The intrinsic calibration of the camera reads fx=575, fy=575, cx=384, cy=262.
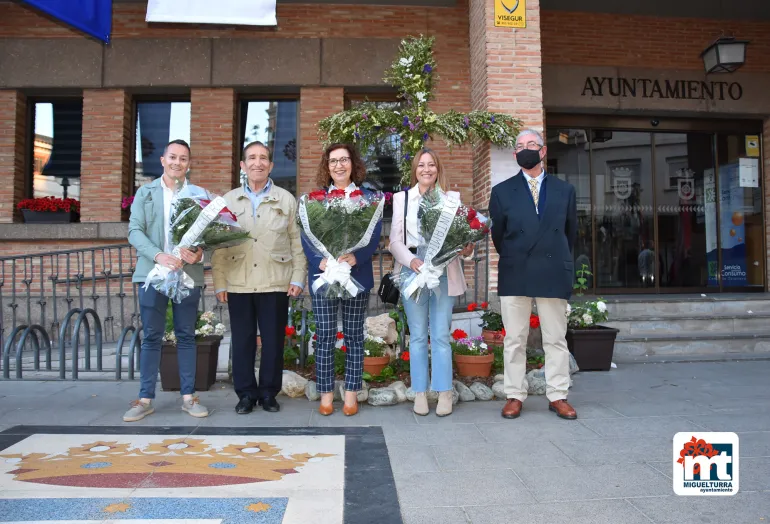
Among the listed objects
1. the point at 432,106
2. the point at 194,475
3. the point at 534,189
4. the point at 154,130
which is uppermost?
the point at 432,106

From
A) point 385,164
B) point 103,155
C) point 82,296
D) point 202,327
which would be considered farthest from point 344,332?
point 103,155

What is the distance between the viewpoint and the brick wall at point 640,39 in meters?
9.70

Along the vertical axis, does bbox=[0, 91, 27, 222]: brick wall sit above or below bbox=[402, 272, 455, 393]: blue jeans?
above

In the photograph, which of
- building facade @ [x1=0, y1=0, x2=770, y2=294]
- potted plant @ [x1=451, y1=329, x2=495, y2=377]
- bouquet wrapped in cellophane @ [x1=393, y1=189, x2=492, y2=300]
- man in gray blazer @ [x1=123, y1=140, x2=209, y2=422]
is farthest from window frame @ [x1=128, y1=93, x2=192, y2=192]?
bouquet wrapped in cellophane @ [x1=393, y1=189, x2=492, y2=300]

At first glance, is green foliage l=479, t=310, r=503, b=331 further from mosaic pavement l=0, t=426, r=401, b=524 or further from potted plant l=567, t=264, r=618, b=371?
mosaic pavement l=0, t=426, r=401, b=524

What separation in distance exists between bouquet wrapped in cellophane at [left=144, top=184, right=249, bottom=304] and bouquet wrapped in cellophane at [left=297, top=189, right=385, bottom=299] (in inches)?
20.2

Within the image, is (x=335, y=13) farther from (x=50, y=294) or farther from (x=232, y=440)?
(x=232, y=440)

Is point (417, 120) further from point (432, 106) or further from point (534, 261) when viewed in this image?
point (534, 261)

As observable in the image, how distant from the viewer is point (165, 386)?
17.5ft

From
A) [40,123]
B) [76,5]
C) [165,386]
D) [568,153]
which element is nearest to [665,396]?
[165,386]

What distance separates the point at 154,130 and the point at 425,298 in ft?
23.5

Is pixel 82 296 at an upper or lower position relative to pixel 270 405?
upper

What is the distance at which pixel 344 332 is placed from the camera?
436cm

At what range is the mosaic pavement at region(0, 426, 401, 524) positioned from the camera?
8.43 feet
